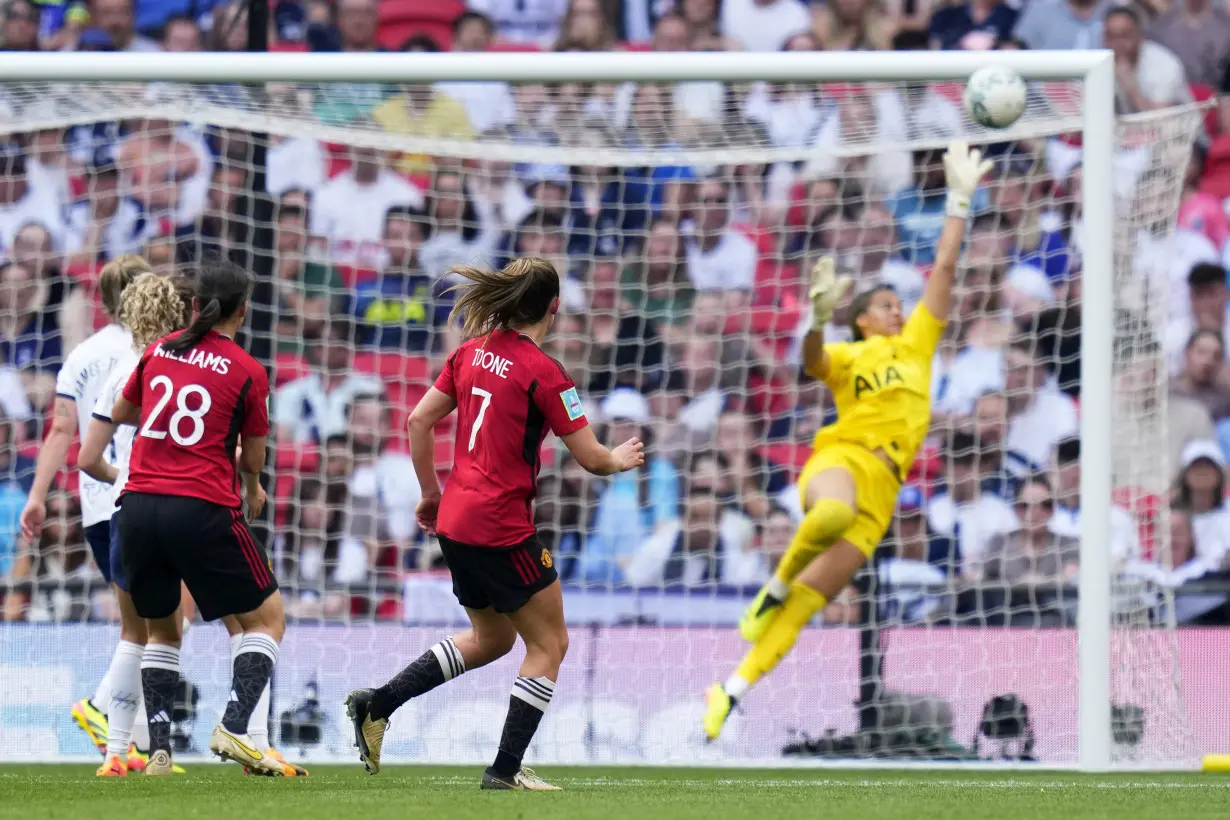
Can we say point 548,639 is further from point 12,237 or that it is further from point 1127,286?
point 12,237

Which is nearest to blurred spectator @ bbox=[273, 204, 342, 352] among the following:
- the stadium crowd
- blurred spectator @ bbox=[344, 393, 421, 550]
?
the stadium crowd

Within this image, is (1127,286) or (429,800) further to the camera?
(1127,286)

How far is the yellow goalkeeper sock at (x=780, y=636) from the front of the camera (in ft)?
21.5

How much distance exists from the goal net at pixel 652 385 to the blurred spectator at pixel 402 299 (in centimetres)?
3

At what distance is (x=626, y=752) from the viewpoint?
23.4ft

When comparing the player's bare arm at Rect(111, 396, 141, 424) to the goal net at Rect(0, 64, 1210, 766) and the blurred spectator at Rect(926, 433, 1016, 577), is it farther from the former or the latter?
the blurred spectator at Rect(926, 433, 1016, 577)

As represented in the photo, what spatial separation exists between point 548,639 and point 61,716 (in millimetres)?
3424

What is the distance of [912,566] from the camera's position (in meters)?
8.24

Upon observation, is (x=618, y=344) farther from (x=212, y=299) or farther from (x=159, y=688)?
(x=159, y=688)

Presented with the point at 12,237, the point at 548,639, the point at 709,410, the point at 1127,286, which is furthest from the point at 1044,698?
the point at 12,237

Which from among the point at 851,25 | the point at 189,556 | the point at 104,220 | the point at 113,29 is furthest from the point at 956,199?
the point at 113,29

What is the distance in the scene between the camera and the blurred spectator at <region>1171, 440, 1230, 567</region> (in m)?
8.87

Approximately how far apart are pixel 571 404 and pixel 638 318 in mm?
4200

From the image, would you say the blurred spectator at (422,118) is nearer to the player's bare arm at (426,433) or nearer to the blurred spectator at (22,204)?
the blurred spectator at (22,204)
